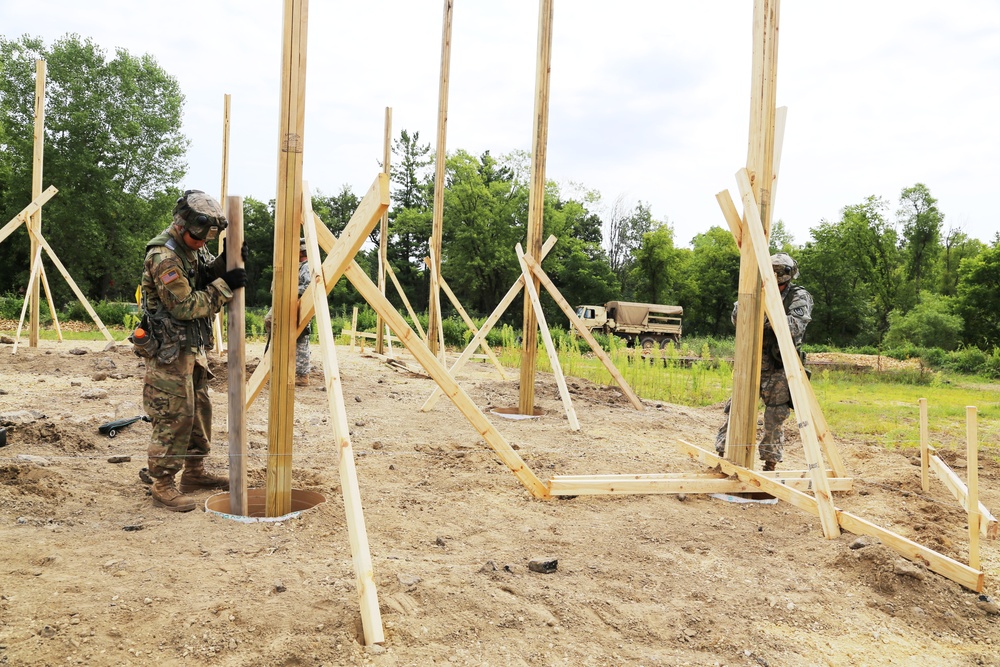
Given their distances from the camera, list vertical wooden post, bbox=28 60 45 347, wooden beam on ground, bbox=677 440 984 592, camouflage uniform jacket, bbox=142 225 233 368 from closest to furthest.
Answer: wooden beam on ground, bbox=677 440 984 592, camouflage uniform jacket, bbox=142 225 233 368, vertical wooden post, bbox=28 60 45 347

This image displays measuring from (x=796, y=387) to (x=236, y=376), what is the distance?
3308 mm

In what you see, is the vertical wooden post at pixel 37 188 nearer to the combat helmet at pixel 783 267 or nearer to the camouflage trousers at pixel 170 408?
the camouflage trousers at pixel 170 408

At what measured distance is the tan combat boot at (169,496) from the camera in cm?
434

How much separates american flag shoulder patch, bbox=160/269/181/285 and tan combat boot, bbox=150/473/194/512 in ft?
3.96

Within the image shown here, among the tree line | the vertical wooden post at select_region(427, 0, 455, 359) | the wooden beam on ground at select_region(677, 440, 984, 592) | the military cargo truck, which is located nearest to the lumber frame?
the wooden beam on ground at select_region(677, 440, 984, 592)

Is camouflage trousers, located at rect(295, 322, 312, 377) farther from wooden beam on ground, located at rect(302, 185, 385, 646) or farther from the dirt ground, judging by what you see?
wooden beam on ground, located at rect(302, 185, 385, 646)

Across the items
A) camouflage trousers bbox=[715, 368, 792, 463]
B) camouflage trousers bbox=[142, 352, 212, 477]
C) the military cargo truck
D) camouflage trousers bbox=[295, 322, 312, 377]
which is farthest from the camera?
the military cargo truck

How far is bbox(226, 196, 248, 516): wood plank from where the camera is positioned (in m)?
4.14

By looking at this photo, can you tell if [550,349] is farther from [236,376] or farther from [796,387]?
[236,376]

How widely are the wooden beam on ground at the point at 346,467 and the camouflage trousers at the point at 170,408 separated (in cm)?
131

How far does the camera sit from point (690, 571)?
3.82 meters

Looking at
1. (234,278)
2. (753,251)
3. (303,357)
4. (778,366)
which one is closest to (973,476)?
(753,251)

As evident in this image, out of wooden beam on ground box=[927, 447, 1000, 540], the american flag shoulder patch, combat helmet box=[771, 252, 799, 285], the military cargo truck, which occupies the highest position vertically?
combat helmet box=[771, 252, 799, 285]

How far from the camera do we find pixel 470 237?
35.6 metres
